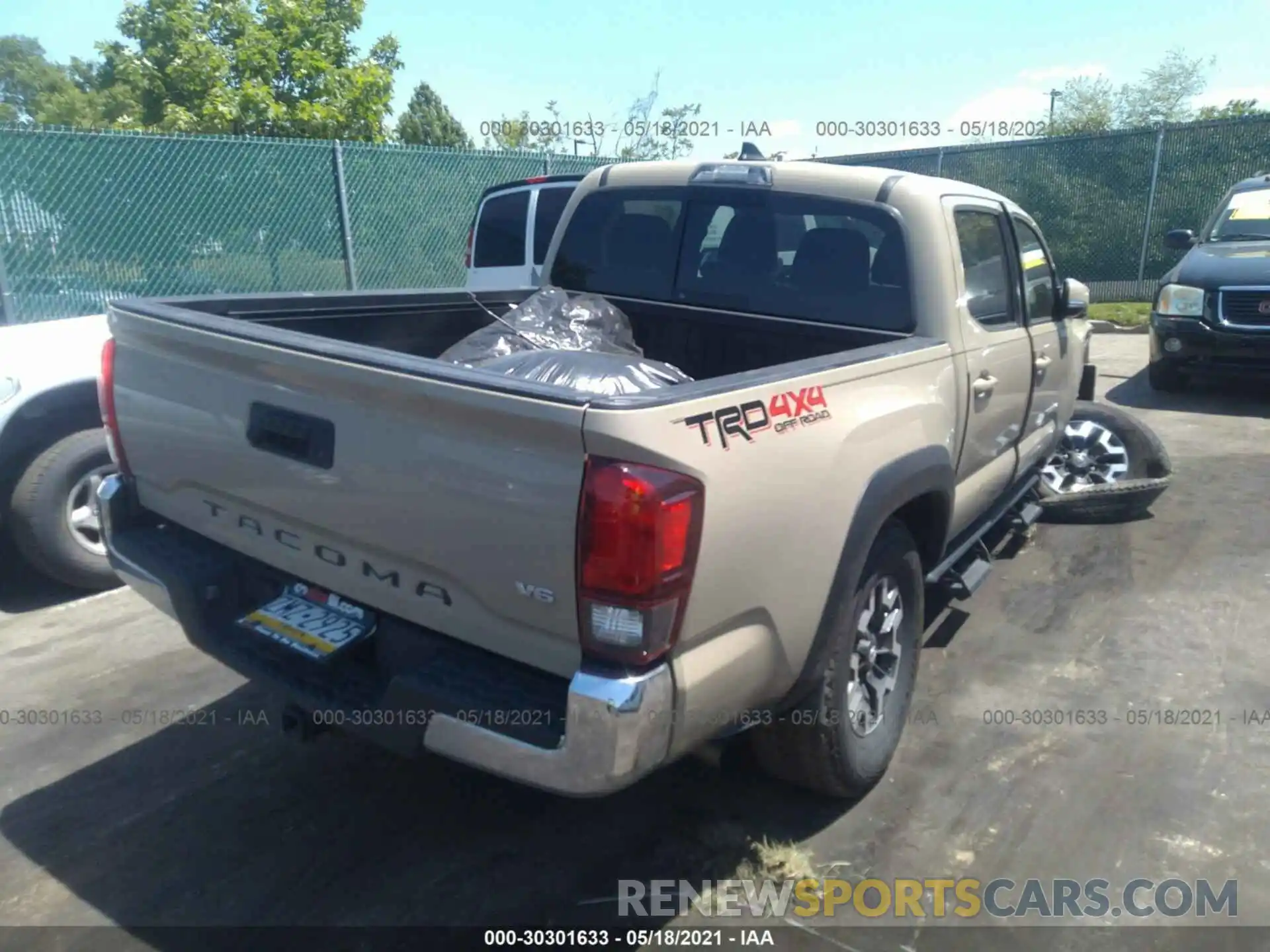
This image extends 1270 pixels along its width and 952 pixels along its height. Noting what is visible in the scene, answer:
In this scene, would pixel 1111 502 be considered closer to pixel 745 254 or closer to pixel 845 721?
pixel 745 254

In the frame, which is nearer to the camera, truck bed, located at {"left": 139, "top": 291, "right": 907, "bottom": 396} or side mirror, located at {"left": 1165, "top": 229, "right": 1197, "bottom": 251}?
truck bed, located at {"left": 139, "top": 291, "right": 907, "bottom": 396}

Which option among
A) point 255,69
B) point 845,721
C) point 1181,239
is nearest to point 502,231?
point 1181,239

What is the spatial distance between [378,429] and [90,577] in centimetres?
323

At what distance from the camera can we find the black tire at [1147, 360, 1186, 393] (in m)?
9.02

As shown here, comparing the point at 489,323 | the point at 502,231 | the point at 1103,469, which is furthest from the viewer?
the point at 502,231

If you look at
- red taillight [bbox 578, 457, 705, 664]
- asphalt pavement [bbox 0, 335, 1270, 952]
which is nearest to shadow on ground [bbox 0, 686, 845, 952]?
asphalt pavement [bbox 0, 335, 1270, 952]

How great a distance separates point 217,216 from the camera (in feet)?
33.0

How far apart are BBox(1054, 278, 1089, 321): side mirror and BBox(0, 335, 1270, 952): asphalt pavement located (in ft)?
4.92

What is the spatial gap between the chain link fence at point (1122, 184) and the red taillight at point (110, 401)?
42.8ft

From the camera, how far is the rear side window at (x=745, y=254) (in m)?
3.74

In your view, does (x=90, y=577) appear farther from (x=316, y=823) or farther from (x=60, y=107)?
(x=60, y=107)

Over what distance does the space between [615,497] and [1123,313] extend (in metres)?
13.6

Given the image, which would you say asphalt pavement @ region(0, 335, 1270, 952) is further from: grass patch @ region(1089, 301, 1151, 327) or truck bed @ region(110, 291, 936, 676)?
grass patch @ region(1089, 301, 1151, 327)

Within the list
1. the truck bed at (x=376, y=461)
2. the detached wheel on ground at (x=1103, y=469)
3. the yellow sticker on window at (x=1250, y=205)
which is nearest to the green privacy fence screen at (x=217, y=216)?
the truck bed at (x=376, y=461)
